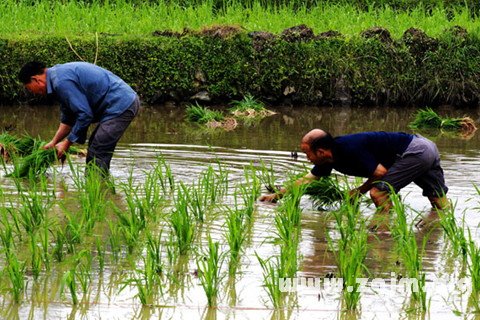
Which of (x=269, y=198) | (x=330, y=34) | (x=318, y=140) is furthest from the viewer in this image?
(x=330, y=34)

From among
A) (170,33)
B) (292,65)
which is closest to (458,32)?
(292,65)

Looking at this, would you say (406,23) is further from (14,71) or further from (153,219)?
(153,219)

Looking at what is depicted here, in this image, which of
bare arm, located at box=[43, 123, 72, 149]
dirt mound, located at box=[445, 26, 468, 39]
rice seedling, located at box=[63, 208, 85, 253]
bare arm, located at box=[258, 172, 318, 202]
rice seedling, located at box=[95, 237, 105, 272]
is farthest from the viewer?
dirt mound, located at box=[445, 26, 468, 39]

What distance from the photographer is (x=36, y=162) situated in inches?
342

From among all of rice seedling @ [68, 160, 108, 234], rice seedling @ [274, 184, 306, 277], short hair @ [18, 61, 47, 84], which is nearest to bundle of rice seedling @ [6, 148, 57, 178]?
short hair @ [18, 61, 47, 84]

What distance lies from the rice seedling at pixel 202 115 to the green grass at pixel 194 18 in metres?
2.11

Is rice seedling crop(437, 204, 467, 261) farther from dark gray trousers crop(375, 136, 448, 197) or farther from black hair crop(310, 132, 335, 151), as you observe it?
black hair crop(310, 132, 335, 151)

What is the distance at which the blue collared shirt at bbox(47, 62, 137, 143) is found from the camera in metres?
8.38

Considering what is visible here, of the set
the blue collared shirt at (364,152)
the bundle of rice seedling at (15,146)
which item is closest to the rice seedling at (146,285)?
the blue collared shirt at (364,152)

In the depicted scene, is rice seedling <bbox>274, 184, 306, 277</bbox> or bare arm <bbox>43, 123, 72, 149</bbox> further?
bare arm <bbox>43, 123, 72, 149</bbox>

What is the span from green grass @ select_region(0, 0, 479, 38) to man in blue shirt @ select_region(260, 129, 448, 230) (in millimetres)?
7481

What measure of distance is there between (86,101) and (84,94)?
115 mm

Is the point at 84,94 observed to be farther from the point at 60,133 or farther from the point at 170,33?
the point at 170,33

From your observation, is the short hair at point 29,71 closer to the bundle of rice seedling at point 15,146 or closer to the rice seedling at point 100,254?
the bundle of rice seedling at point 15,146
